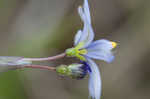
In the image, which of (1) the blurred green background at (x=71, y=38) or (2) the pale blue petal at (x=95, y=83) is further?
(1) the blurred green background at (x=71, y=38)

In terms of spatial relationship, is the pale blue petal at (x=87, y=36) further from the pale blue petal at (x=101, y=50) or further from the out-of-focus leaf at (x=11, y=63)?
the out-of-focus leaf at (x=11, y=63)

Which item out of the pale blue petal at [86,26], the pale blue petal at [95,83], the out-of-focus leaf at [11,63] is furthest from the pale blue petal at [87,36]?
the out-of-focus leaf at [11,63]

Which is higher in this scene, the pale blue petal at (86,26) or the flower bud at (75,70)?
the pale blue petal at (86,26)

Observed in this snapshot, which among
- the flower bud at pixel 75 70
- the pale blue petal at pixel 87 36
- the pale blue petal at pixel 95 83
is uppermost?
the pale blue petal at pixel 87 36

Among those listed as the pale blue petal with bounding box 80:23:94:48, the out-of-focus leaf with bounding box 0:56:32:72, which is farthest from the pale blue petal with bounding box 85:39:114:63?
the out-of-focus leaf with bounding box 0:56:32:72

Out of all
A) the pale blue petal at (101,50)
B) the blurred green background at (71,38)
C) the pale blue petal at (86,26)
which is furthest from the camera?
the blurred green background at (71,38)

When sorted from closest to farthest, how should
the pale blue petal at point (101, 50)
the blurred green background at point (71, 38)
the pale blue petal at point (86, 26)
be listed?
the pale blue petal at point (86, 26) < the pale blue petal at point (101, 50) < the blurred green background at point (71, 38)

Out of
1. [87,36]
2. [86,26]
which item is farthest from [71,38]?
[86,26]

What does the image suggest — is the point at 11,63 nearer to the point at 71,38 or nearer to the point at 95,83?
the point at 95,83
